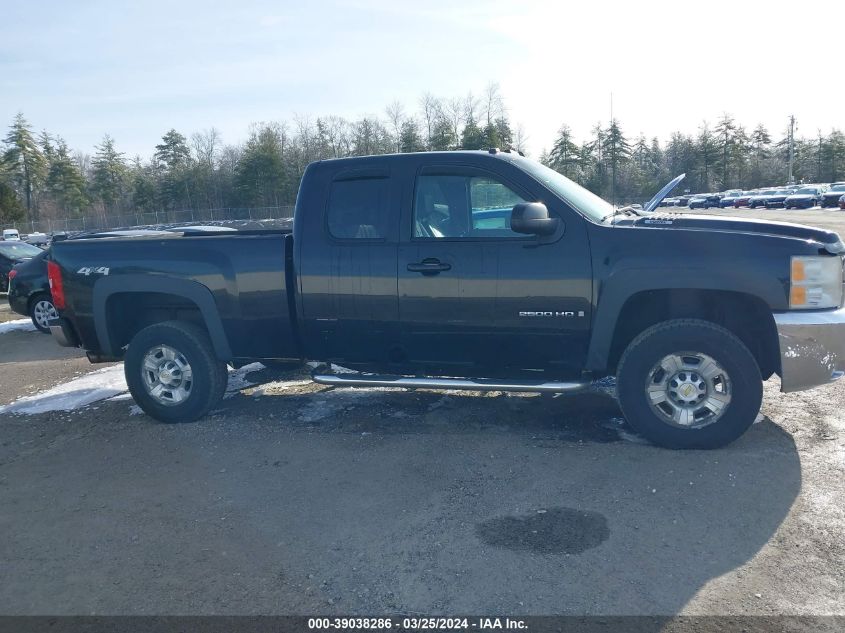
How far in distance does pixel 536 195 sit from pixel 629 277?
932 mm

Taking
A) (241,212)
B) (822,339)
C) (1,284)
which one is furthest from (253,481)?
(241,212)

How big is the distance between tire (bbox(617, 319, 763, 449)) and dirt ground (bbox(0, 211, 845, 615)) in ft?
0.55

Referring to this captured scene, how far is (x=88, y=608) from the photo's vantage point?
3.37 meters

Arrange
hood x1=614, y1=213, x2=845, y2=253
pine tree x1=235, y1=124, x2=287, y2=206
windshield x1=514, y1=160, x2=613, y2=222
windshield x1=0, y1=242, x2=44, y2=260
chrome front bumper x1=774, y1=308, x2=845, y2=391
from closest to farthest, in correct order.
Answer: chrome front bumper x1=774, y1=308, x2=845, y2=391 < hood x1=614, y1=213, x2=845, y2=253 < windshield x1=514, y1=160, x2=613, y2=222 < windshield x1=0, y1=242, x2=44, y2=260 < pine tree x1=235, y1=124, x2=287, y2=206

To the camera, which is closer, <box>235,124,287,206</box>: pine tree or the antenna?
<box>235,124,287,206</box>: pine tree

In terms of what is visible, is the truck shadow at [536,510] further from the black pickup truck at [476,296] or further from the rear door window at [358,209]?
the rear door window at [358,209]

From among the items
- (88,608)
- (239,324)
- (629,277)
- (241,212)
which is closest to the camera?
(88,608)

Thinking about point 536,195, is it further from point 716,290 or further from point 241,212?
point 241,212

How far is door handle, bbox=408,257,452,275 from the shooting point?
5242mm

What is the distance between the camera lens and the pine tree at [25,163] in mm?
59938

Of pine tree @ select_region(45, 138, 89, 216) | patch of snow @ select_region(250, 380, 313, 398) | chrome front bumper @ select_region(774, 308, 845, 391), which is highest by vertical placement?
pine tree @ select_region(45, 138, 89, 216)

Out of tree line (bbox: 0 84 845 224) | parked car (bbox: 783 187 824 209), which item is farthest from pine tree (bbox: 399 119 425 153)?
parked car (bbox: 783 187 824 209)

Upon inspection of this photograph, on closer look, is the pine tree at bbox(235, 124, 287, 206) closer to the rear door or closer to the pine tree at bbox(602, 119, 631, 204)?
the pine tree at bbox(602, 119, 631, 204)

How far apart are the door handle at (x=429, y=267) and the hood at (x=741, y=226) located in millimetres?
1316
